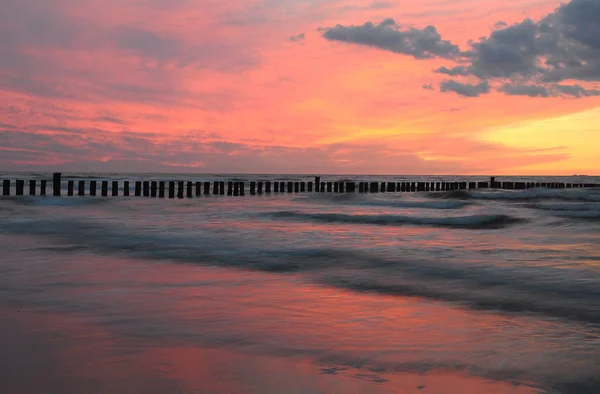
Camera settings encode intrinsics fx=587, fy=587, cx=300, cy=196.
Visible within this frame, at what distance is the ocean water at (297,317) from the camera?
2783 mm

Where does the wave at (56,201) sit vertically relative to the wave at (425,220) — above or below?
below

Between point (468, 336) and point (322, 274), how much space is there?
264cm

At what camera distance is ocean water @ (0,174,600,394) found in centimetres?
278

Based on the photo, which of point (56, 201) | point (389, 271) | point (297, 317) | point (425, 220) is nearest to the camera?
point (297, 317)

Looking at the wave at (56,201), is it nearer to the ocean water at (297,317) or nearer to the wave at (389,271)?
the wave at (389,271)

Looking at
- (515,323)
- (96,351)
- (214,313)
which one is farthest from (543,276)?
(96,351)

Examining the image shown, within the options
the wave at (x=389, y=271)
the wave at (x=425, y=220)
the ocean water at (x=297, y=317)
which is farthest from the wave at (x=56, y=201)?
the ocean water at (x=297, y=317)

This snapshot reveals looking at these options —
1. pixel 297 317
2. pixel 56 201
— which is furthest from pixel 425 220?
pixel 56 201

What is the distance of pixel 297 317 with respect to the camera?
400cm

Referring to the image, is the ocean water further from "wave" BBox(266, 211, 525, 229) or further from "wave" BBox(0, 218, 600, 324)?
"wave" BBox(266, 211, 525, 229)

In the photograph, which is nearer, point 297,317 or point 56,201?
point 297,317

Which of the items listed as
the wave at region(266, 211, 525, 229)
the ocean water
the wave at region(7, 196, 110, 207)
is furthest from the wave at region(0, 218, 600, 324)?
the wave at region(7, 196, 110, 207)

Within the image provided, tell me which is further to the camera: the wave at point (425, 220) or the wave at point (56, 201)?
the wave at point (56, 201)

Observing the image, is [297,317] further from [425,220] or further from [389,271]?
[425,220]
